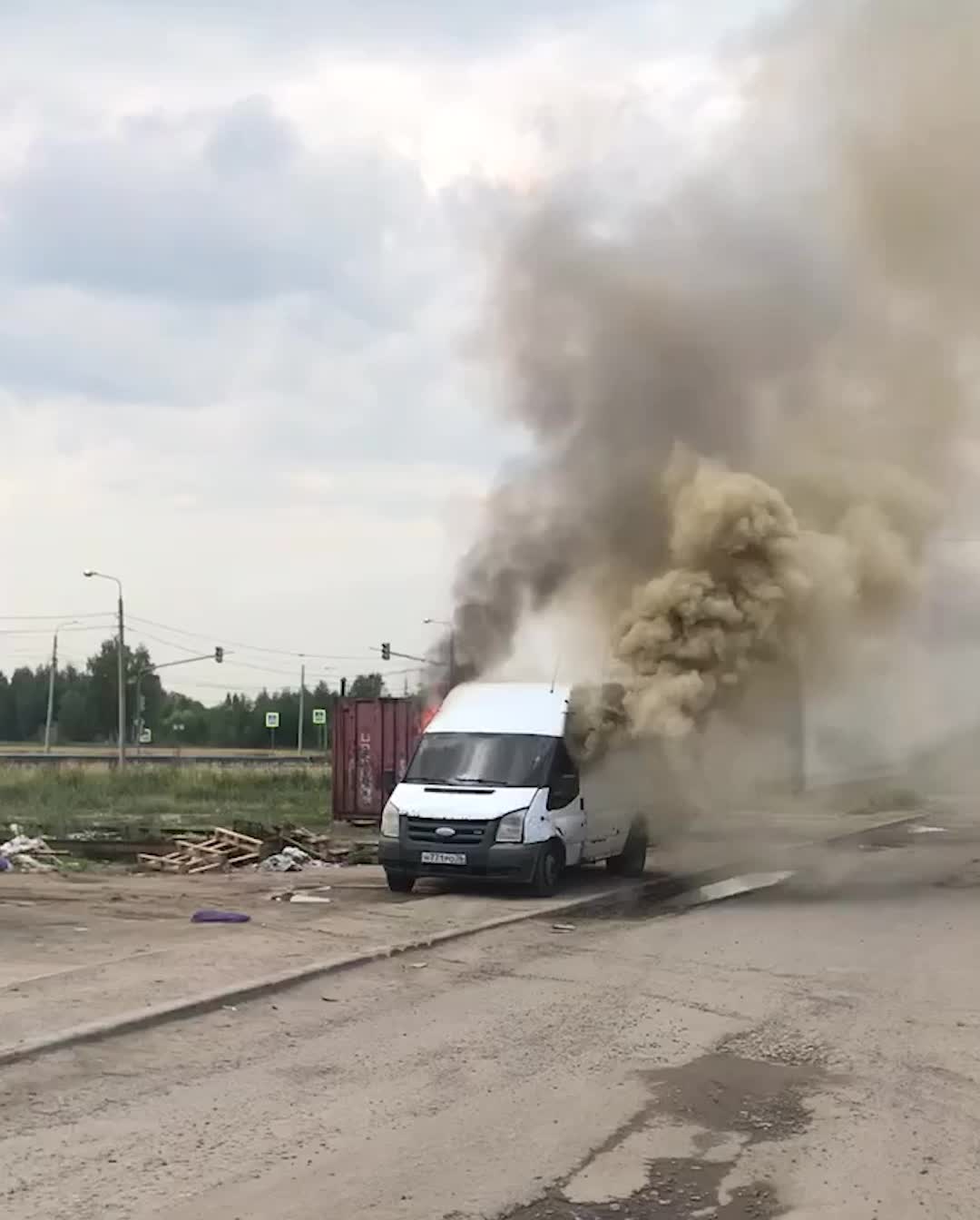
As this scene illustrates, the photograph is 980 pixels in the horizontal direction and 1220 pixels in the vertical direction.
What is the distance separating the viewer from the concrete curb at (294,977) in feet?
24.5

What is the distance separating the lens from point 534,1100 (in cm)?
657

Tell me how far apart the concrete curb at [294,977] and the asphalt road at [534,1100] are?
15cm

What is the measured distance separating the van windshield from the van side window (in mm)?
100

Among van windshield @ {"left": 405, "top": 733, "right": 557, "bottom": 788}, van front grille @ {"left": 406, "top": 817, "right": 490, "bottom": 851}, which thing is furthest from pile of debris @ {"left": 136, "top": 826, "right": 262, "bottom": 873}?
van front grille @ {"left": 406, "top": 817, "right": 490, "bottom": 851}

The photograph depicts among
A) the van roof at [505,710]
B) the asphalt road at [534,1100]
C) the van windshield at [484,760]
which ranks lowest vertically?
the asphalt road at [534,1100]

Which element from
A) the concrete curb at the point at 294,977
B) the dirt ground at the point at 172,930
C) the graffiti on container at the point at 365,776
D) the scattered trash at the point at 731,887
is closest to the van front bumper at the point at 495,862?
the dirt ground at the point at 172,930

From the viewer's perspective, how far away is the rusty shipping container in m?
25.4

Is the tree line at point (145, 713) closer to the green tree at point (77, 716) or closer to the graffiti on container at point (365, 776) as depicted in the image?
the green tree at point (77, 716)

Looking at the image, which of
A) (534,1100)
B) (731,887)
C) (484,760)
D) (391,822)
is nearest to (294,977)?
(534,1100)

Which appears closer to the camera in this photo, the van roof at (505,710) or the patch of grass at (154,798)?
the van roof at (505,710)

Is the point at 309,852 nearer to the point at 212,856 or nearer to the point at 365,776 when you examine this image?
the point at 212,856

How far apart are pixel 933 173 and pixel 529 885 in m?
10.2

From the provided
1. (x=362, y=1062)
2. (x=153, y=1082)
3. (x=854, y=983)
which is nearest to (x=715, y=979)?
(x=854, y=983)

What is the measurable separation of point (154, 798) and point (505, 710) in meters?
21.0
